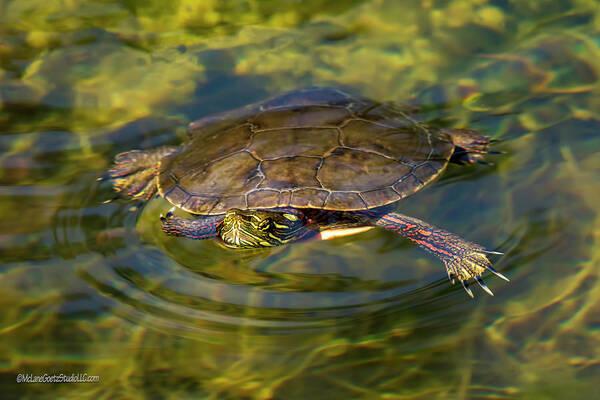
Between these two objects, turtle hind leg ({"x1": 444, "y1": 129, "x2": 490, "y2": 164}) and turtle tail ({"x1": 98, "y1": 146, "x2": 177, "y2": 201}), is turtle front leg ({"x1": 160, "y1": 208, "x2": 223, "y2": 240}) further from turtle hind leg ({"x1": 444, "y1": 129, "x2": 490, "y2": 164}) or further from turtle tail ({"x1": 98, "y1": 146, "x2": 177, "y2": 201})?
turtle hind leg ({"x1": 444, "y1": 129, "x2": 490, "y2": 164})

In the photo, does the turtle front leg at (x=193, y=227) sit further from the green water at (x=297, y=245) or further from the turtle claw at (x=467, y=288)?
the turtle claw at (x=467, y=288)

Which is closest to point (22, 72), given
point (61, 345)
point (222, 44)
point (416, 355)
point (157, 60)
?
point (157, 60)

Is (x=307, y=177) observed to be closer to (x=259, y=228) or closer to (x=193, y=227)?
(x=259, y=228)

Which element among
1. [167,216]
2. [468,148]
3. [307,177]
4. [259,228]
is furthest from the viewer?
[468,148]

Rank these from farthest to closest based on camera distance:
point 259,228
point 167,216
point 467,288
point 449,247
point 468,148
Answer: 1. point 468,148
2. point 167,216
3. point 259,228
4. point 449,247
5. point 467,288

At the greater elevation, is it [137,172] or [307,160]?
[307,160]

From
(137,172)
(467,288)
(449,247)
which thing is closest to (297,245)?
(449,247)

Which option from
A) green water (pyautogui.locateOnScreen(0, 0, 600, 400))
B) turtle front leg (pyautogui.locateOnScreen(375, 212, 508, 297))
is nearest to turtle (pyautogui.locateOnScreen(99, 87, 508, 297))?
turtle front leg (pyautogui.locateOnScreen(375, 212, 508, 297))

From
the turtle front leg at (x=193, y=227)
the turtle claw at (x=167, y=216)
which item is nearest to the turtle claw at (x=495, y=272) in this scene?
the turtle front leg at (x=193, y=227)
